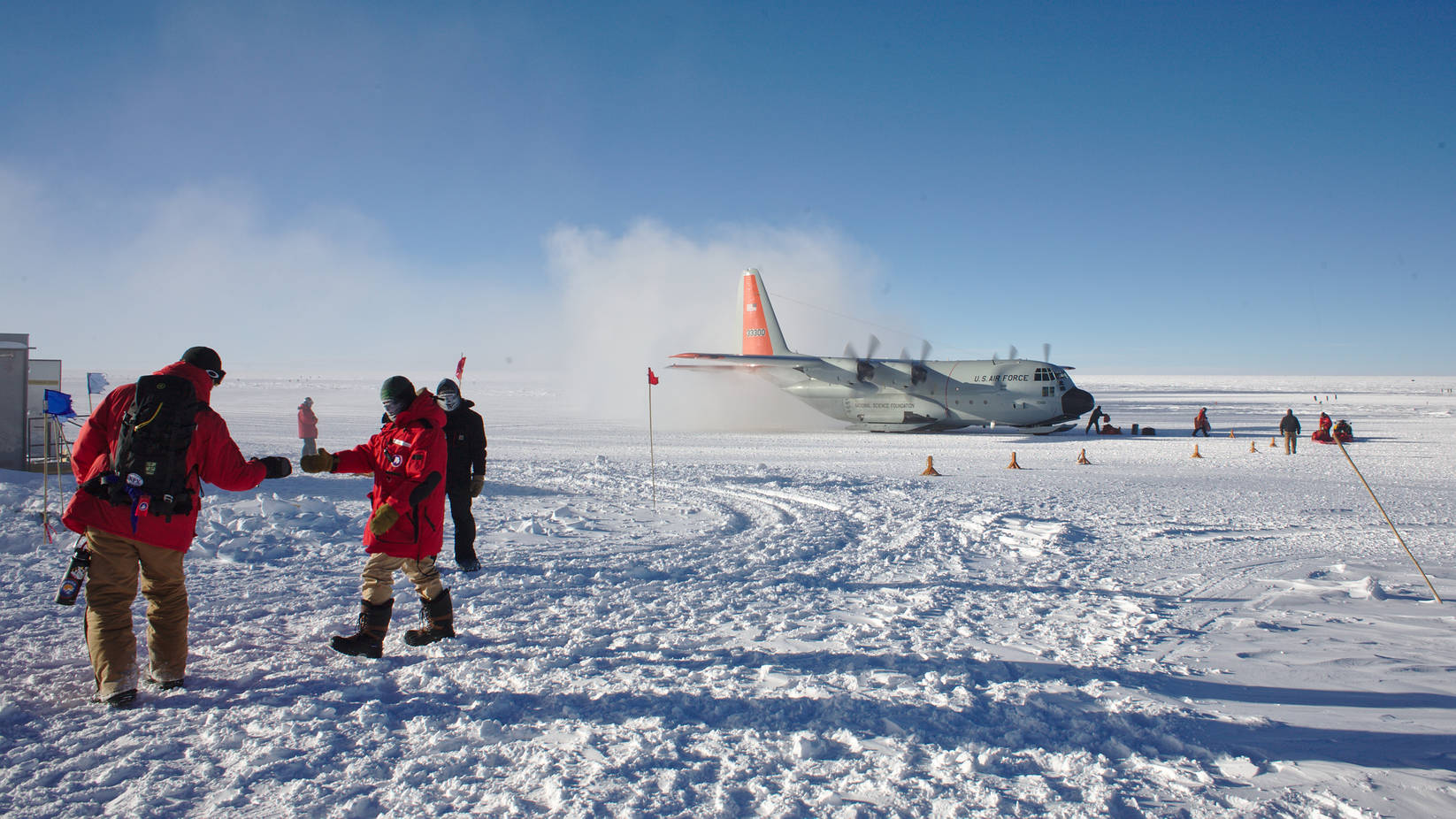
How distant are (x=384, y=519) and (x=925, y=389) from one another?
25.1 meters

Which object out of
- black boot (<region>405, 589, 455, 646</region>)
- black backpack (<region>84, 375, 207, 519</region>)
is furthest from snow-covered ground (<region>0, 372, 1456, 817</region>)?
Answer: black backpack (<region>84, 375, 207, 519</region>)

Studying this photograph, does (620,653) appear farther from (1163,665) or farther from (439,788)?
(1163,665)

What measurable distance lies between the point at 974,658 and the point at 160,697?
4.68 metres

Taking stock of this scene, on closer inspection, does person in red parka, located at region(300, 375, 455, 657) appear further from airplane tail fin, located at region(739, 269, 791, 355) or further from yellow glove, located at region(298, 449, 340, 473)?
airplane tail fin, located at region(739, 269, 791, 355)

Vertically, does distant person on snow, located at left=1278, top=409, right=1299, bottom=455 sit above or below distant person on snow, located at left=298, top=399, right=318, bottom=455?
below

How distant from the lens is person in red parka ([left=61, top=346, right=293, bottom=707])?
368 cm

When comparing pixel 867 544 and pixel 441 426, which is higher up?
pixel 441 426

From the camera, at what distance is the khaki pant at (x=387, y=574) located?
438 cm

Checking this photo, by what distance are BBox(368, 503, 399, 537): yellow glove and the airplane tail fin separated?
2824 centimetres

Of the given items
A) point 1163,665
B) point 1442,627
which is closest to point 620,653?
point 1163,665

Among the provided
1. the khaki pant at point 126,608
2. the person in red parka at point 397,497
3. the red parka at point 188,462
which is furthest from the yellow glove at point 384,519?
the khaki pant at point 126,608

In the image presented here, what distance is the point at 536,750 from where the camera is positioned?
3320mm

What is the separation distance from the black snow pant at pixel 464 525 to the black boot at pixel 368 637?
2.16 meters

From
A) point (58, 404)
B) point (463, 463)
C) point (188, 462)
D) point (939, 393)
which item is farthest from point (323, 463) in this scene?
point (939, 393)
